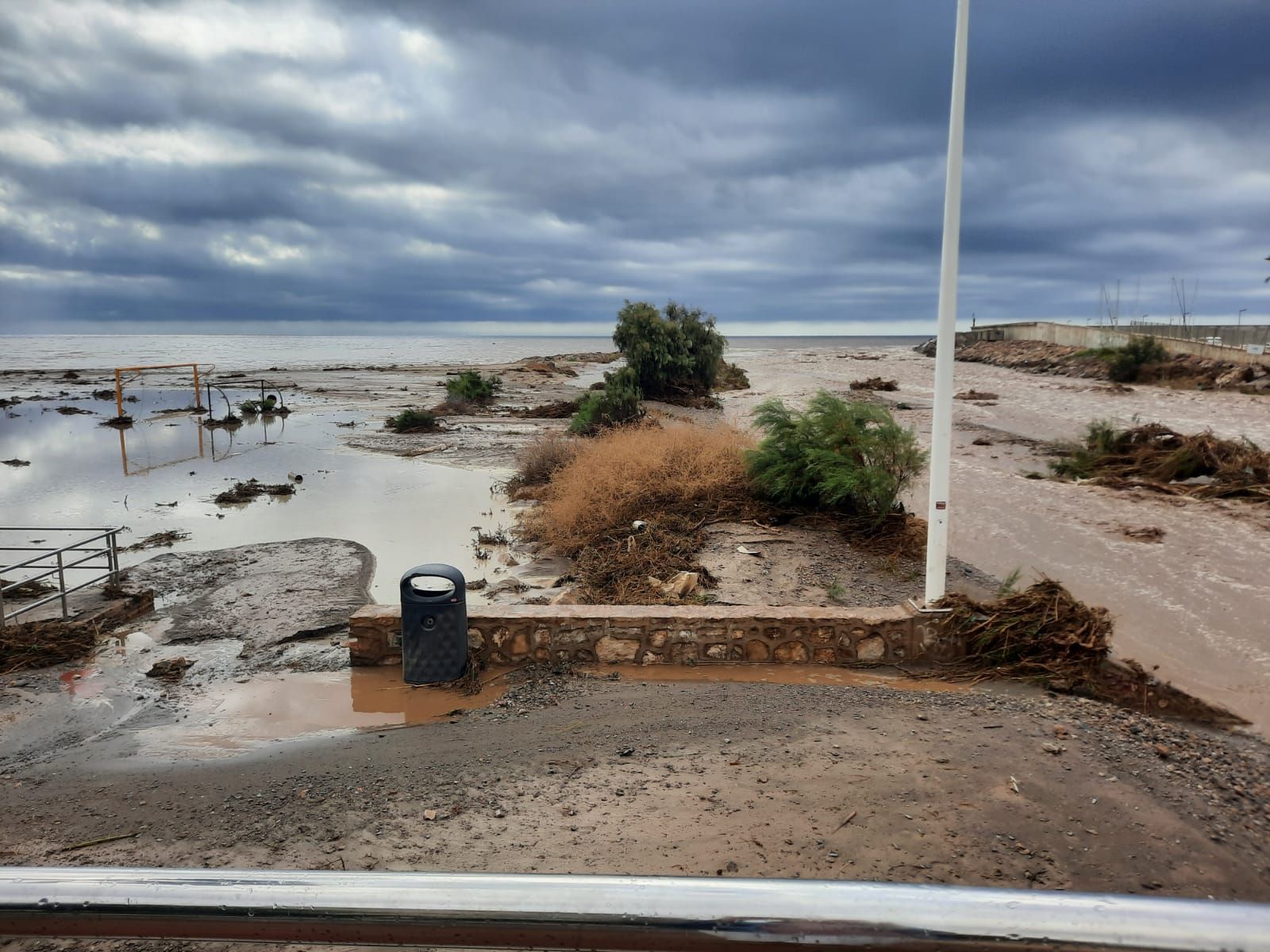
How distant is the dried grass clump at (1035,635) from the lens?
7.32 meters

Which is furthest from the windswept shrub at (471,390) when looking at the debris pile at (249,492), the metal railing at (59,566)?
the metal railing at (59,566)

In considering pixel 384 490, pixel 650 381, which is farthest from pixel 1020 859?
pixel 650 381

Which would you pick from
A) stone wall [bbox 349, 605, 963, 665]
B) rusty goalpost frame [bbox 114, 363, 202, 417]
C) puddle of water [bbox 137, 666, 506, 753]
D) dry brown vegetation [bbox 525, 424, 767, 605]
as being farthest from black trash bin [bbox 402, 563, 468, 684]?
rusty goalpost frame [bbox 114, 363, 202, 417]

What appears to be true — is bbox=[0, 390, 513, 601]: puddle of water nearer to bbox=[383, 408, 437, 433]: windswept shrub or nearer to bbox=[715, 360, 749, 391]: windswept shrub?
bbox=[383, 408, 437, 433]: windswept shrub

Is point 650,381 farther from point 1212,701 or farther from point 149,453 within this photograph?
point 1212,701

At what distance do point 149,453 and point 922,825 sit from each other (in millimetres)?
26297

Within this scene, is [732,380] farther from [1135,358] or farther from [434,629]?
[434,629]

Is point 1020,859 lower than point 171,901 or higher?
lower

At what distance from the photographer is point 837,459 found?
1197cm

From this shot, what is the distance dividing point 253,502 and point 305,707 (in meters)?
11.3

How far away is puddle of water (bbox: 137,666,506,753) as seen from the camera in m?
7.03

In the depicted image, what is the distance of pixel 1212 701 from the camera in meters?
7.15

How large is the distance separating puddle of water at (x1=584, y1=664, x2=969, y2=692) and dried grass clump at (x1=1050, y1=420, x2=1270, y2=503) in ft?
36.4

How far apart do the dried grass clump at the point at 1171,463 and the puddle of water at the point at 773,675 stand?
36.4ft
